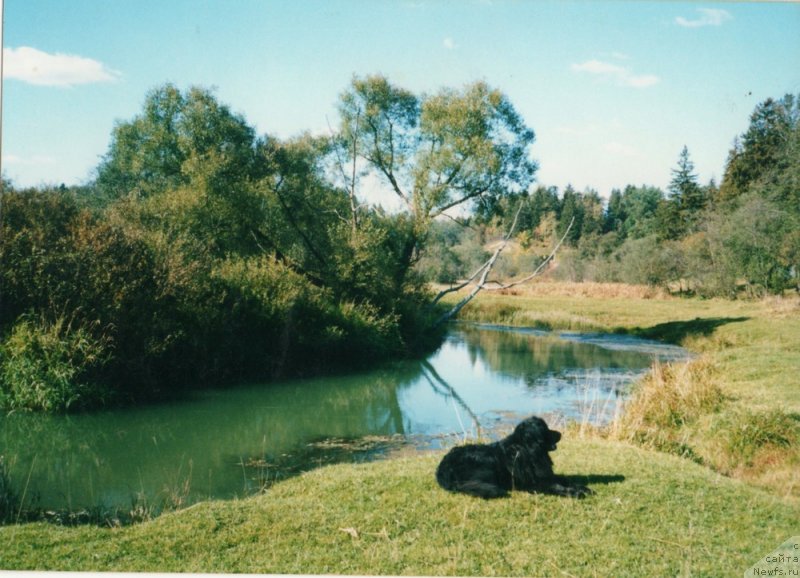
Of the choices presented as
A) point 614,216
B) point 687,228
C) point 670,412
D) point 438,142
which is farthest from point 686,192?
A: point 670,412

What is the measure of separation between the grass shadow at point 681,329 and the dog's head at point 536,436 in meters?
23.6

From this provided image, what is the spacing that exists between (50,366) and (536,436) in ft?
38.6

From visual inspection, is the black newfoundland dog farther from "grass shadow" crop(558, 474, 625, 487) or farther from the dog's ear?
"grass shadow" crop(558, 474, 625, 487)

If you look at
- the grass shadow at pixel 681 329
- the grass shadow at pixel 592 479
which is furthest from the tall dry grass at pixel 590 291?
the grass shadow at pixel 592 479

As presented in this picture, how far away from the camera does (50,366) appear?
13.8 m

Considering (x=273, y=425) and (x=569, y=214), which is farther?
(x=569, y=214)

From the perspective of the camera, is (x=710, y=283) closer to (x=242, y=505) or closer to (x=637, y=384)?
(x=637, y=384)

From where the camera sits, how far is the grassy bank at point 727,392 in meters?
9.52

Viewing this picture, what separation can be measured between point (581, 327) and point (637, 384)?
17.0 metres

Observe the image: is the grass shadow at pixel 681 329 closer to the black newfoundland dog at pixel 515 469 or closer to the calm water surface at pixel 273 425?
the calm water surface at pixel 273 425

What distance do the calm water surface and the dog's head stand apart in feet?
15.4

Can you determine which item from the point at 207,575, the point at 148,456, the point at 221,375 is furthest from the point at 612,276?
the point at 207,575

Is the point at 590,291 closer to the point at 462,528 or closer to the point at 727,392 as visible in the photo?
the point at 727,392

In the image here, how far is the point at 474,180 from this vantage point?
27938 millimetres
